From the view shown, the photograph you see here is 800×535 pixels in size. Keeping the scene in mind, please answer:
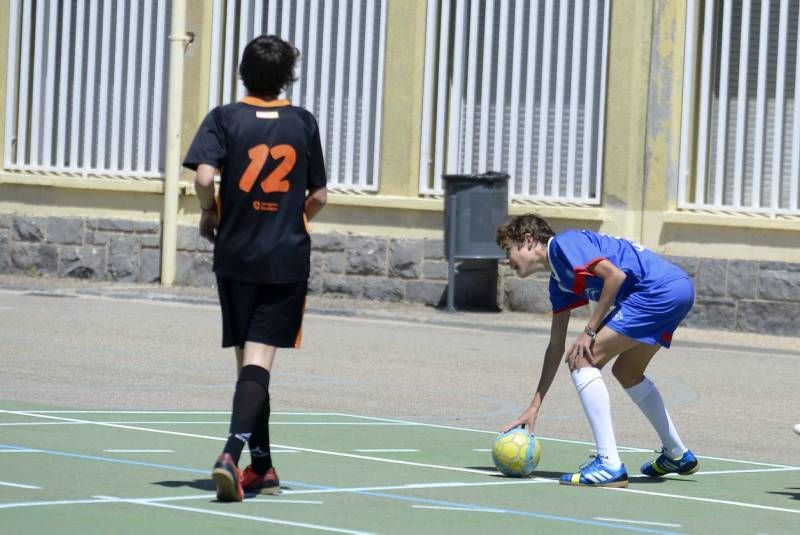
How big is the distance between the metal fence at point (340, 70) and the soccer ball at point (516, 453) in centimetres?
1437

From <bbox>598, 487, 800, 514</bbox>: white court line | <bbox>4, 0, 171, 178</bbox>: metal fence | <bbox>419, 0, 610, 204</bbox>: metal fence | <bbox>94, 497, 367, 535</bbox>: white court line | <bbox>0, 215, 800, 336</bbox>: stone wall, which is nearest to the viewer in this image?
<bbox>94, 497, 367, 535</bbox>: white court line

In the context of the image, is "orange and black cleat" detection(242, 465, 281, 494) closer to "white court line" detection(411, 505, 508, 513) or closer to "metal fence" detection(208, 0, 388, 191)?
"white court line" detection(411, 505, 508, 513)

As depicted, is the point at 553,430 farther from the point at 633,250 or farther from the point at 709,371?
the point at 709,371

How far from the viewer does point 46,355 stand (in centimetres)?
1477

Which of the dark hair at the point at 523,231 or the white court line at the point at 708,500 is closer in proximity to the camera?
the white court line at the point at 708,500

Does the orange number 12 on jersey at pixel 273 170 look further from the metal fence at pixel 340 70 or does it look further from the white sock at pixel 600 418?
the metal fence at pixel 340 70

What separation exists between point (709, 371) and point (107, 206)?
10900 millimetres

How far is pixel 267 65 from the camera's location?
26.0 feet

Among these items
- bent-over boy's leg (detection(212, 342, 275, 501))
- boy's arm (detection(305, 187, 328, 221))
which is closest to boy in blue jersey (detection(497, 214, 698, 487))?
boy's arm (detection(305, 187, 328, 221))

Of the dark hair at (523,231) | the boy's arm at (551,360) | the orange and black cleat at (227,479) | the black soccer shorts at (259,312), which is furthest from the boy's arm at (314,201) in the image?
the boy's arm at (551,360)

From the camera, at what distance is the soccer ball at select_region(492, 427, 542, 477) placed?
8.81 meters

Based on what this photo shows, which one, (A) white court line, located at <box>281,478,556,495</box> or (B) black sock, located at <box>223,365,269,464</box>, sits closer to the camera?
(B) black sock, located at <box>223,365,269,464</box>

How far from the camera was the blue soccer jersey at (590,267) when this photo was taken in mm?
8672

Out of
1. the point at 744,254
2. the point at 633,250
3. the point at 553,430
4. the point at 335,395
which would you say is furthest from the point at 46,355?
the point at 744,254
